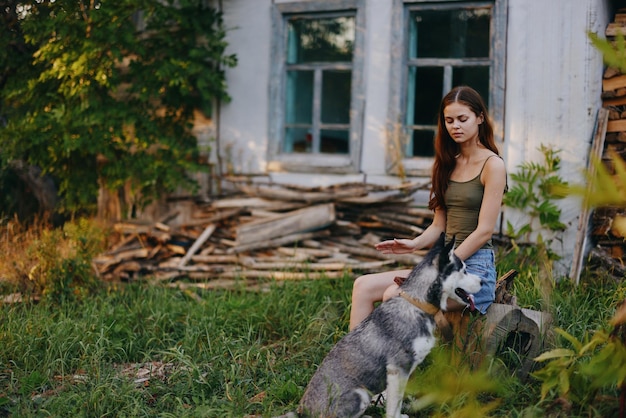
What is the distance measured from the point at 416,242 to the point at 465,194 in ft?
1.58

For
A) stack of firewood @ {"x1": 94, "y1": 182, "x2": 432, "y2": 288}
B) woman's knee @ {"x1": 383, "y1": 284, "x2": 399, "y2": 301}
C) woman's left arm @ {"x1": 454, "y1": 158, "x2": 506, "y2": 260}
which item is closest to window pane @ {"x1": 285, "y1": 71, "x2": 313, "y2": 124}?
stack of firewood @ {"x1": 94, "y1": 182, "x2": 432, "y2": 288}

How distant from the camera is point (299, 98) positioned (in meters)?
8.66

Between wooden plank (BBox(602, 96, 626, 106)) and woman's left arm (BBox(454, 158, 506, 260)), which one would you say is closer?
woman's left arm (BBox(454, 158, 506, 260))

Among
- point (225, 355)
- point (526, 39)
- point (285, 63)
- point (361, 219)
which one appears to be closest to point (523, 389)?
point (225, 355)

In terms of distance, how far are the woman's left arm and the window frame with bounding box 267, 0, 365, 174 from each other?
13.1 ft

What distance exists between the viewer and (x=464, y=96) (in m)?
4.25

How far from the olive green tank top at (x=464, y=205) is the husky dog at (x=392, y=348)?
598mm

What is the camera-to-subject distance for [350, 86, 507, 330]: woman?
13.6 ft

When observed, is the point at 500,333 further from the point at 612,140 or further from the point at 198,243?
the point at 198,243

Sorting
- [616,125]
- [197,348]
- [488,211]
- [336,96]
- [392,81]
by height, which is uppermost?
[392,81]

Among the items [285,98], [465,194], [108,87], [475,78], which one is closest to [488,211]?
[465,194]

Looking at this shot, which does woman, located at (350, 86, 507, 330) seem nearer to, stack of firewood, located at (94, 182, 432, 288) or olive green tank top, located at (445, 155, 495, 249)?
olive green tank top, located at (445, 155, 495, 249)

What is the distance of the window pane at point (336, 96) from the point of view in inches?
330

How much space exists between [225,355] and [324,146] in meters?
4.03
